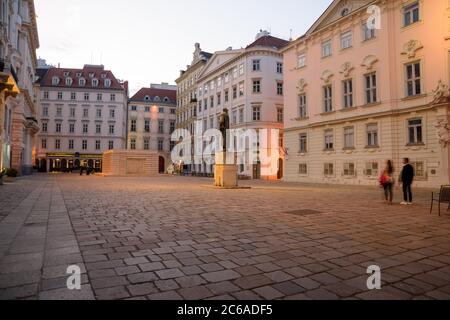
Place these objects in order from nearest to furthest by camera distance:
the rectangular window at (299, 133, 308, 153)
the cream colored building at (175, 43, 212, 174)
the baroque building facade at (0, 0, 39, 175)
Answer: the baroque building facade at (0, 0, 39, 175) < the rectangular window at (299, 133, 308, 153) < the cream colored building at (175, 43, 212, 174)

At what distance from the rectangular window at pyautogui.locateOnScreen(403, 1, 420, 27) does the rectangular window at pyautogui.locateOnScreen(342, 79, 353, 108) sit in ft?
19.0

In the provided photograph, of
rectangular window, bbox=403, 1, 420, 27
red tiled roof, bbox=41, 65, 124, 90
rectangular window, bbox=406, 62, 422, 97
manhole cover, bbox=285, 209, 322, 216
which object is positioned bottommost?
manhole cover, bbox=285, 209, 322, 216

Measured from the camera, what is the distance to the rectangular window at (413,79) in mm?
21878

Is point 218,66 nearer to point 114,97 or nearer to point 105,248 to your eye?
point 114,97

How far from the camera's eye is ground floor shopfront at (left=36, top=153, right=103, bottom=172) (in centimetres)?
6494

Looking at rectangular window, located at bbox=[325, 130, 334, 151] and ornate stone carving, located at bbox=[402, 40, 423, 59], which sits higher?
ornate stone carving, located at bbox=[402, 40, 423, 59]

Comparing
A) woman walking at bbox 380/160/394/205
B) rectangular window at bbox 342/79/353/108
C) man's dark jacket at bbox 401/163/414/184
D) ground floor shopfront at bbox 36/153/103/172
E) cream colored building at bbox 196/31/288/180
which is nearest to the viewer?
man's dark jacket at bbox 401/163/414/184

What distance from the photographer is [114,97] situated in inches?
2717

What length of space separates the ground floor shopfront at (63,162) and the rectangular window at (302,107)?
4662cm

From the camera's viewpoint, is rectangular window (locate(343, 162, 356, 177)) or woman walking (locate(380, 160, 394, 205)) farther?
rectangular window (locate(343, 162, 356, 177))

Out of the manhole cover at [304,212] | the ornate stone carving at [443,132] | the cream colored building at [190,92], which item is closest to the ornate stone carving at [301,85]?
the ornate stone carving at [443,132]

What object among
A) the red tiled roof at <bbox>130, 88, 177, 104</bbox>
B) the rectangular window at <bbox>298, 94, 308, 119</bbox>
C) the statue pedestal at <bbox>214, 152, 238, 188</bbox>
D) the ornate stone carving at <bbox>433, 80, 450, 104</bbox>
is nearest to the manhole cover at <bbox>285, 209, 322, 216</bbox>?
the statue pedestal at <bbox>214, 152, 238, 188</bbox>

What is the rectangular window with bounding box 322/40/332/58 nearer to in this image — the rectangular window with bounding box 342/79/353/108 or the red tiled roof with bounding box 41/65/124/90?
the rectangular window with bounding box 342/79/353/108

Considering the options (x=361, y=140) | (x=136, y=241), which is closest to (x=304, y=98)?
(x=361, y=140)
